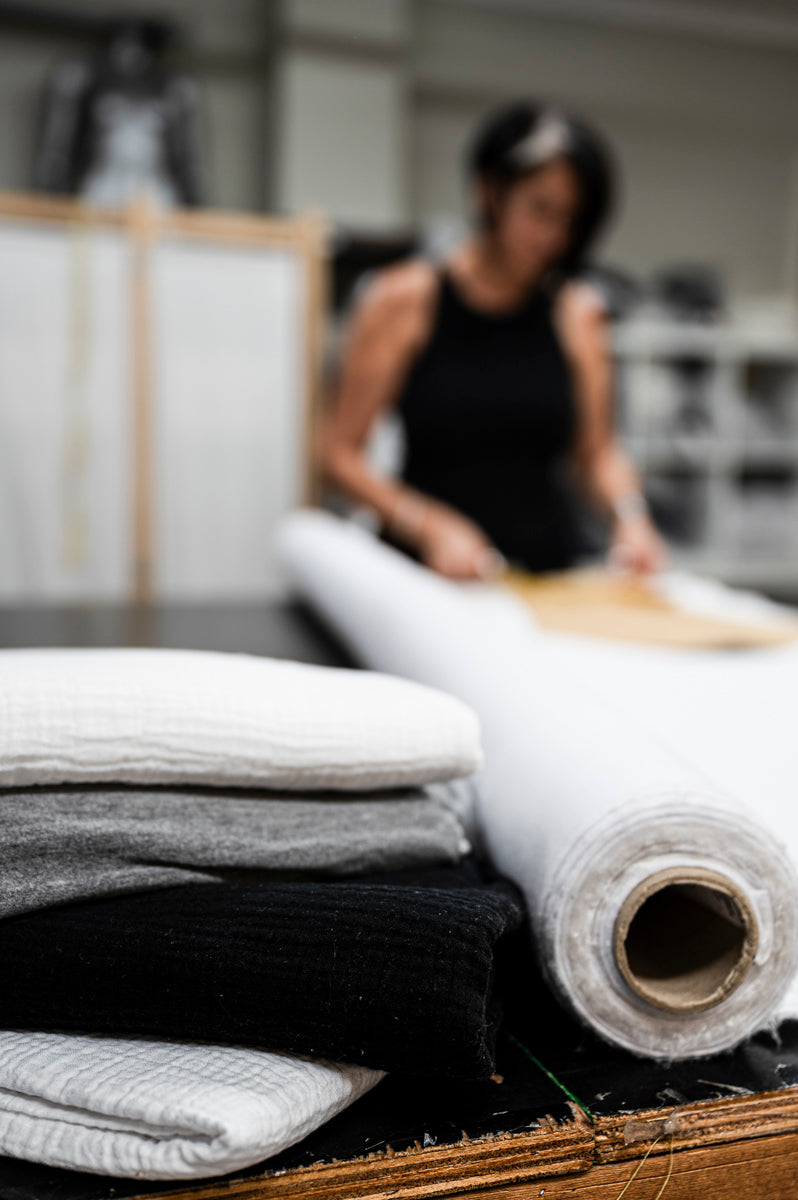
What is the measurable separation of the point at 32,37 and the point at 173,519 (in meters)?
1.98

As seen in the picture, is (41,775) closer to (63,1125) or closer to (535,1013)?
(63,1125)

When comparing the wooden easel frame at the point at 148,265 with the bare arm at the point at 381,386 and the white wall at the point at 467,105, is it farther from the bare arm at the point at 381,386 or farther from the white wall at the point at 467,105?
the bare arm at the point at 381,386

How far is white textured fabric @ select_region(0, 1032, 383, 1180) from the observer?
360 millimetres

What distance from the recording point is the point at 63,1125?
377mm


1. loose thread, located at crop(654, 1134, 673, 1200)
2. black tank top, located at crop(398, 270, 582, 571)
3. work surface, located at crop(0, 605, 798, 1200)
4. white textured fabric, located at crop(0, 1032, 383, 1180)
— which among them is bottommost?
loose thread, located at crop(654, 1134, 673, 1200)

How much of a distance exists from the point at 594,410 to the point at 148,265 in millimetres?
1395

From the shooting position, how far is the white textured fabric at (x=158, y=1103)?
360 millimetres

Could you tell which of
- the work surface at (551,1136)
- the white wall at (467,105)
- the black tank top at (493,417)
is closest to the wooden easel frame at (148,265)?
the white wall at (467,105)

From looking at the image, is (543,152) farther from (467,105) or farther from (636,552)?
(467,105)

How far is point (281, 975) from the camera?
40 cm

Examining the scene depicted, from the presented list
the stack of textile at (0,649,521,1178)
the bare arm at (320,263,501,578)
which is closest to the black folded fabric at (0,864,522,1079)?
the stack of textile at (0,649,521,1178)

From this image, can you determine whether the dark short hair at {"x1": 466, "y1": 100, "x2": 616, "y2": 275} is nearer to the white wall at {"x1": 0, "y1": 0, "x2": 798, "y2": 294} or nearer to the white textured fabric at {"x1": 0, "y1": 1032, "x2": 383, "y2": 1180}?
the white textured fabric at {"x1": 0, "y1": 1032, "x2": 383, "y2": 1180}

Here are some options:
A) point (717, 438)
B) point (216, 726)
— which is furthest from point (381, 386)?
point (717, 438)

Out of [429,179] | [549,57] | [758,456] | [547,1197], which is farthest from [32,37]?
[547,1197]
